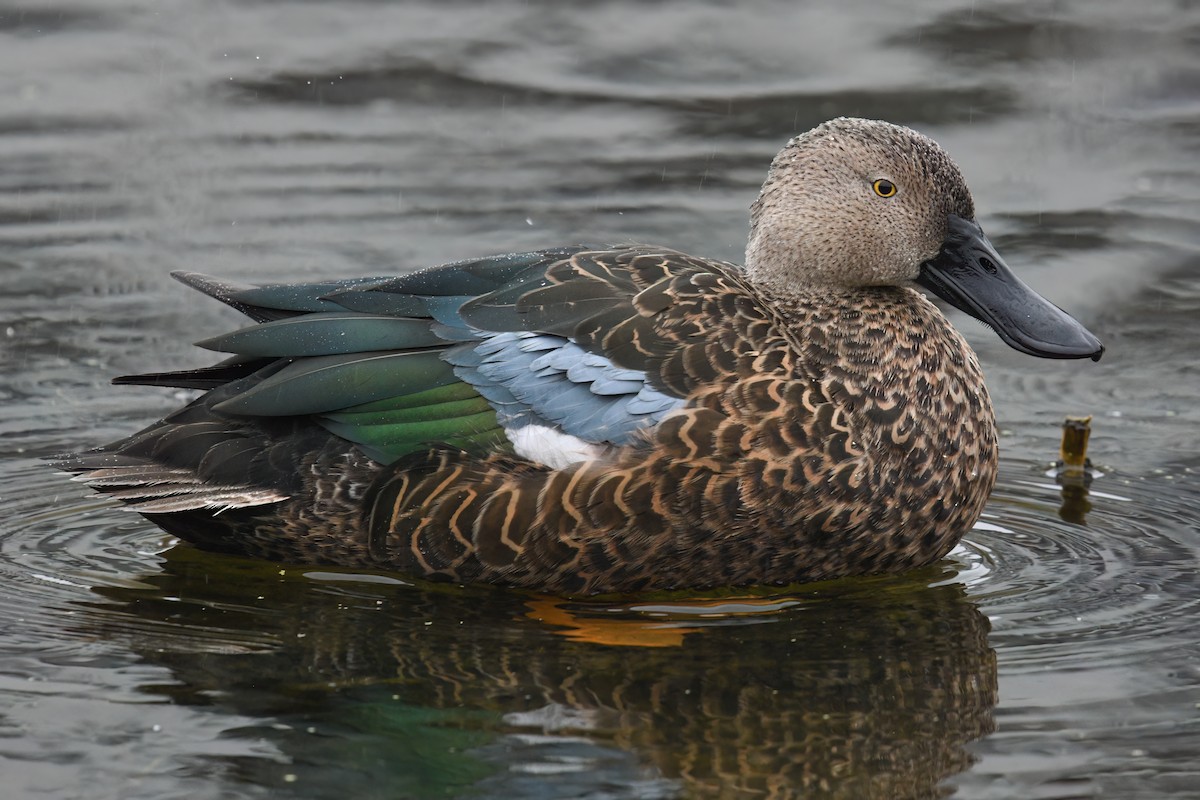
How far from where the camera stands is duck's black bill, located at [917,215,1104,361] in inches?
266

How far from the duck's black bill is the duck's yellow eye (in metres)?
0.26

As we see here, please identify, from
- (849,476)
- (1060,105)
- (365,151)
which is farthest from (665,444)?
(1060,105)

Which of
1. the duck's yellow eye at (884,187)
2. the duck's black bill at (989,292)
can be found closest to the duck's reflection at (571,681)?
the duck's black bill at (989,292)

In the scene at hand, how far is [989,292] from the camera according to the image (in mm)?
6840

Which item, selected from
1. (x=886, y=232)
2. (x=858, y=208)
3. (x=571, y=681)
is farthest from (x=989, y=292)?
(x=571, y=681)

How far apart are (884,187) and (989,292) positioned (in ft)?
1.79

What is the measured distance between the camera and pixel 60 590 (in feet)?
21.2

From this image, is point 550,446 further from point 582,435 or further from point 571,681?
point 571,681

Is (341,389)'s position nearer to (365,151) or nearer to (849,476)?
(849,476)

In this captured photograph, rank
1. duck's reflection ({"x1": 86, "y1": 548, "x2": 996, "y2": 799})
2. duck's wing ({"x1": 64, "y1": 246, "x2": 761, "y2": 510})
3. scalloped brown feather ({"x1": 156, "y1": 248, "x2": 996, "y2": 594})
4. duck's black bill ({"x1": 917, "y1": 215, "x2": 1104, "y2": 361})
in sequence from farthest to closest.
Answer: duck's black bill ({"x1": 917, "y1": 215, "x2": 1104, "y2": 361}) → duck's wing ({"x1": 64, "y1": 246, "x2": 761, "y2": 510}) → scalloped brown feather ({"x1": 156, "y1": 248, "x2": 996, "y2": 594}) → duck's reflection ({"x1": 86, "y1": 548, "x2": 996, "y2": 799})

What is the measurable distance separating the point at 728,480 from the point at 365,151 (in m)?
5.87

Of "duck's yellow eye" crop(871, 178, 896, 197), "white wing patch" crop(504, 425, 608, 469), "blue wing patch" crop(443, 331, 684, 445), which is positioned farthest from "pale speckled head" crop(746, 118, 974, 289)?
"white wing patch" crop(504, 425, 608, 469)

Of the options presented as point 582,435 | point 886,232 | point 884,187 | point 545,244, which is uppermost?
point 884,187

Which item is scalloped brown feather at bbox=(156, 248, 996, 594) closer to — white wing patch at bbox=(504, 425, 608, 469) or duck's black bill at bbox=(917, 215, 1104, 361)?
white wing patch at bbox=(504, 425, 608, 469)
